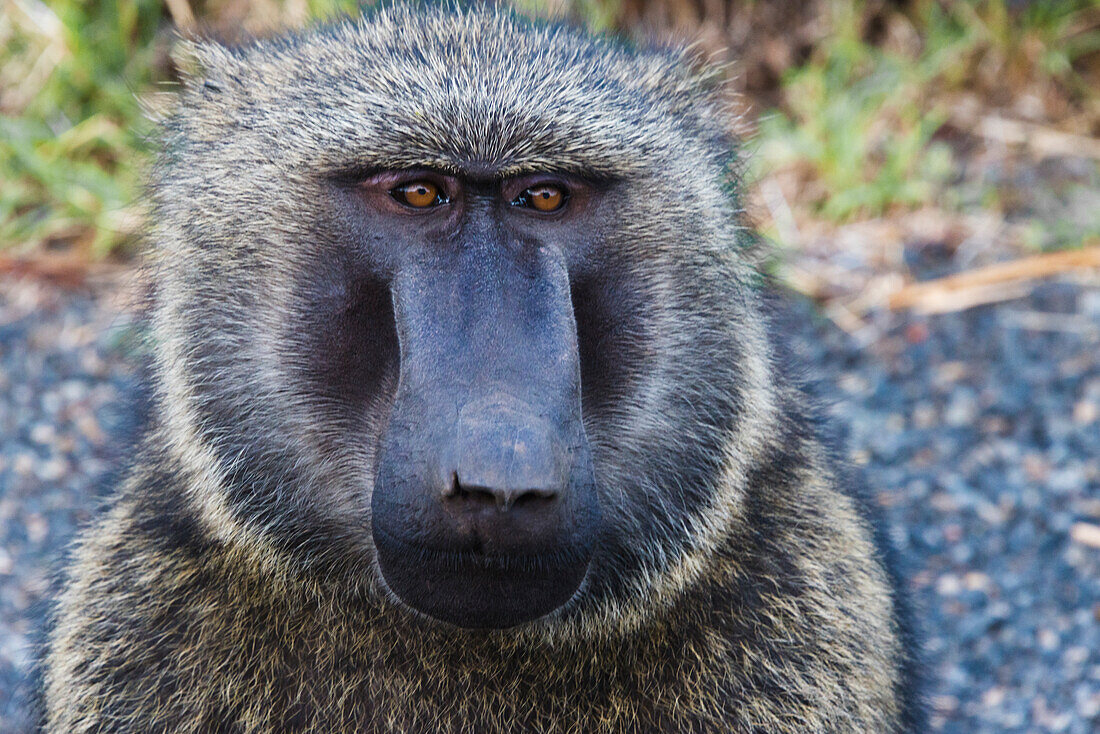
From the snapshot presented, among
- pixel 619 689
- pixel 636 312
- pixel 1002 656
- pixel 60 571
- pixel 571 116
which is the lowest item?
pixel 1002 656

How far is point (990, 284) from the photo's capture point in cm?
488

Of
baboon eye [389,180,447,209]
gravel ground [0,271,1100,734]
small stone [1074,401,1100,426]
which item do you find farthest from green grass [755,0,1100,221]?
baboon eye [389,180,447,209]

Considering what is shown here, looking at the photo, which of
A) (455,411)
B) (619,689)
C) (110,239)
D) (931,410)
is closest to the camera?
(455,411)

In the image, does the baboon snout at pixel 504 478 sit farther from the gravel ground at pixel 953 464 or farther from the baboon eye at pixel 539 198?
the gravel ground at pixel 953 464

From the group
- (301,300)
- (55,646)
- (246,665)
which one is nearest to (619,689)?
(246,665)

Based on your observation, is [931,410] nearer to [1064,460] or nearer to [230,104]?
[1064,460]

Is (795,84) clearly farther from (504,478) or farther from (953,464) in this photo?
(504,478)

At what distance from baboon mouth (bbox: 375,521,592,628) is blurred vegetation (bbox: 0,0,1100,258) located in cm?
367

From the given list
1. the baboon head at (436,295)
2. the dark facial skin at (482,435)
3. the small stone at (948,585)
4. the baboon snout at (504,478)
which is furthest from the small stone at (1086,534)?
the baboon snout at (504,478)

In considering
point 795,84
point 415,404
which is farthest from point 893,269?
point 415,404

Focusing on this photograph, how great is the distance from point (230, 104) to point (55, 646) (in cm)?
119

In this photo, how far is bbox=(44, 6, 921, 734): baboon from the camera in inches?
83.4

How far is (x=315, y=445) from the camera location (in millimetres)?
2203

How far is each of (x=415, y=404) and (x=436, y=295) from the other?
0.20 m
